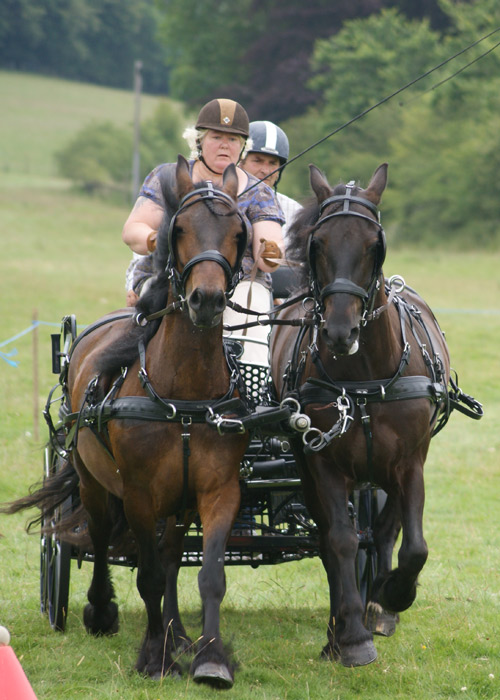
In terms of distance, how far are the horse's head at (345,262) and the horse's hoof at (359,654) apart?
1257 mm

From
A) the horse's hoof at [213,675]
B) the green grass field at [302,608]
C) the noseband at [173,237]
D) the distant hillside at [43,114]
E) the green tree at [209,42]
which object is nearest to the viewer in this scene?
the horse's hoof at [213,675]

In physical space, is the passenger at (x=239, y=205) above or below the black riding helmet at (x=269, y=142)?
below

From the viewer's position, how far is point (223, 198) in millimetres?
4141

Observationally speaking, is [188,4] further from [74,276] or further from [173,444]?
[173,444]

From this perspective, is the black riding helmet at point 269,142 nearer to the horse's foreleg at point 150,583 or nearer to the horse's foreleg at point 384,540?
the horse's foreleg at point 384,540

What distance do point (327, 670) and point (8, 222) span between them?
30.7 m

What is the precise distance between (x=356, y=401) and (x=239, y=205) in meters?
1.17

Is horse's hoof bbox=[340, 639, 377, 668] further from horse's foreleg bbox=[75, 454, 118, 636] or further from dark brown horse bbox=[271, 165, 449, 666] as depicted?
horse's foreleg bbox=[75, 454, 118, 636]

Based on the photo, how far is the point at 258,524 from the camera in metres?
5.24

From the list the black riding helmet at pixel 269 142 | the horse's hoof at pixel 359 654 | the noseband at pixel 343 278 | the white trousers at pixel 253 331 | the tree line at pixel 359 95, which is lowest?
the horse's hoof at pixel 359 654

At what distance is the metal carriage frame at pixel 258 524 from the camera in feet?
16.5

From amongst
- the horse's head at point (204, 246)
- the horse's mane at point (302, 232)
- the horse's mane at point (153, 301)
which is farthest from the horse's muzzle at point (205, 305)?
the horse's mane at point (302, 232)

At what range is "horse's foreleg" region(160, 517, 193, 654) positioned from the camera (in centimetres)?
486

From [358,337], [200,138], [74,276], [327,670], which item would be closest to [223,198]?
[358,337]
